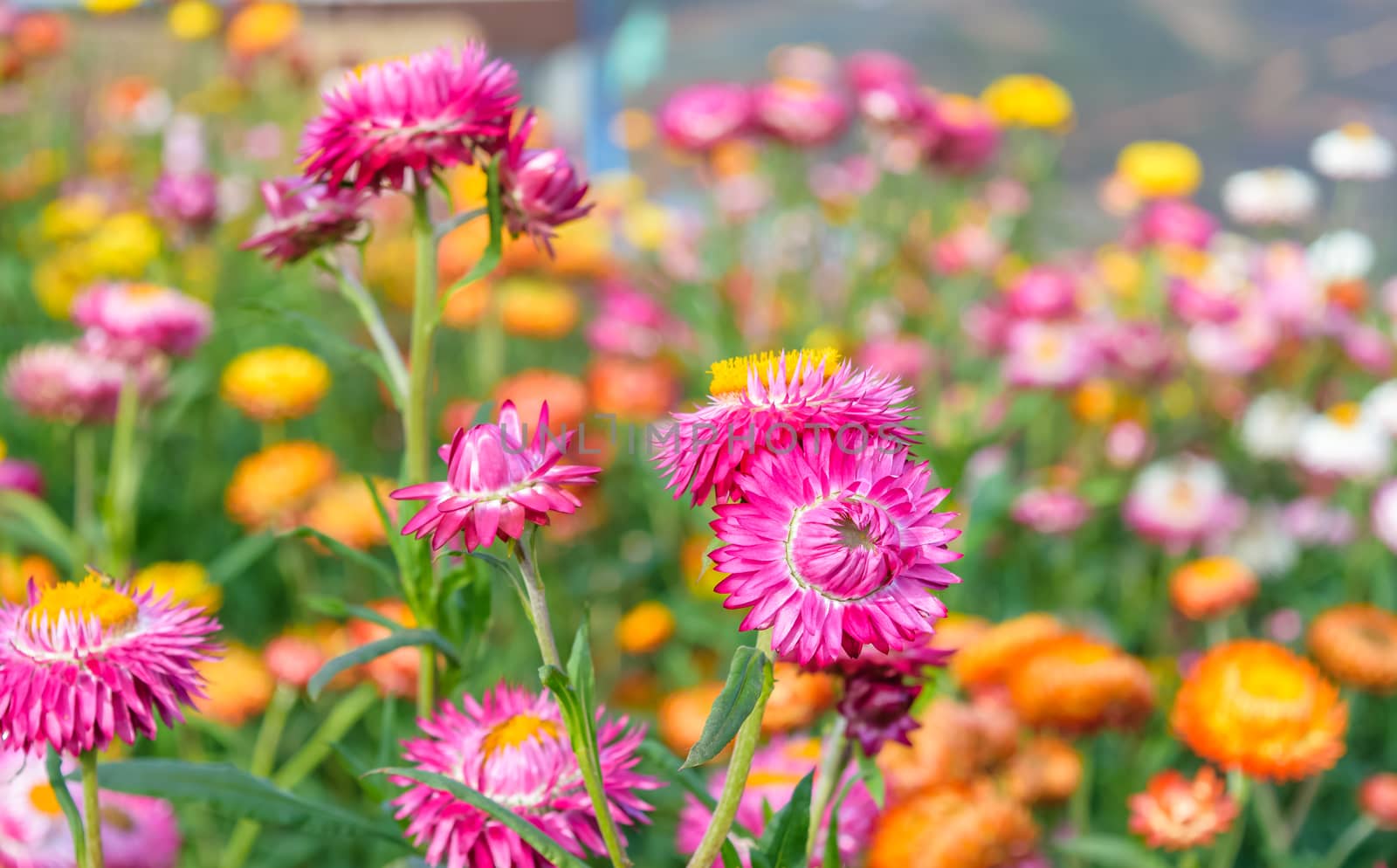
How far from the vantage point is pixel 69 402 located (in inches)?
67.7

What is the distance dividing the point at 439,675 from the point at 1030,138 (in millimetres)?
2908

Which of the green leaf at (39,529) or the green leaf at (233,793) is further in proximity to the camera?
the green leaf at (39,529)

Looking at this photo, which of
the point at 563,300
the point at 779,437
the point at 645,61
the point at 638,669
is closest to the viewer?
the point at 779,437

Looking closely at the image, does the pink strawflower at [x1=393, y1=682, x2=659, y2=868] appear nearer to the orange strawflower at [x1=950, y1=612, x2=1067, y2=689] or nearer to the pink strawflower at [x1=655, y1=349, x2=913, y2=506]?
the pink strawflower at [x1=655, y1=349, x2=913, y2=506]

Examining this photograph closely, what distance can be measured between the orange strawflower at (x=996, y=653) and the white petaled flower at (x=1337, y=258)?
180 centimetres

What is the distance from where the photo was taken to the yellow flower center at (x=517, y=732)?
0.75 meters

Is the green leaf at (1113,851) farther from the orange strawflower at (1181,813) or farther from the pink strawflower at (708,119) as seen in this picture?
the pink strawflower at (708,119)

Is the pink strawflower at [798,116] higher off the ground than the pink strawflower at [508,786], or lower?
higher

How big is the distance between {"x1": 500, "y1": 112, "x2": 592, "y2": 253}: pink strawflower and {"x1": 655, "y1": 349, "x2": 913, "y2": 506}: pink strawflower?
10.8 inches

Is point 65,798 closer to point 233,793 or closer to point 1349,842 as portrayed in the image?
point 233,793

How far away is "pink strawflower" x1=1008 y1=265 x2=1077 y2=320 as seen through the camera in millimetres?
2404

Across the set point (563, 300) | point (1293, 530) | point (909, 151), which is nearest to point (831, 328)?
point (909, 151)

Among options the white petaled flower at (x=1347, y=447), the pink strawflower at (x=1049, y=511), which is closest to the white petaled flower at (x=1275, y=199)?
the white petaled flower at (x=1347, y=447)

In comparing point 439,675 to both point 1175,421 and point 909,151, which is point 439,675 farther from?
point 1175,421
